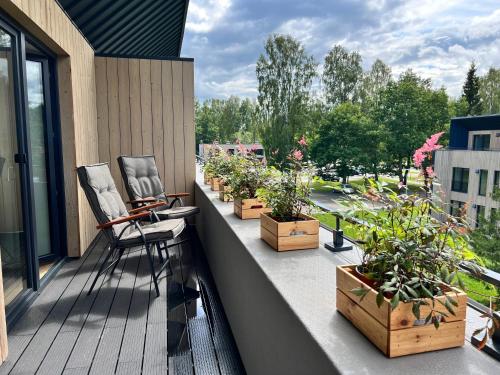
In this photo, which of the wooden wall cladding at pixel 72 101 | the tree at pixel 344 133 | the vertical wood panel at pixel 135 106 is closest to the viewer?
the wooden wall cladding at pixel 72 101

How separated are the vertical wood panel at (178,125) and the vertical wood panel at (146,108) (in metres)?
0.32

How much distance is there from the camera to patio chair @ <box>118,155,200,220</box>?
13.1 ft

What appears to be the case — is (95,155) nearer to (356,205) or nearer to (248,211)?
A: (248,211)

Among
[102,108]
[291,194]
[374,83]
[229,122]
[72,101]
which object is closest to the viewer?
[291,194]

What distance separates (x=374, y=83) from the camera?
72.1ft

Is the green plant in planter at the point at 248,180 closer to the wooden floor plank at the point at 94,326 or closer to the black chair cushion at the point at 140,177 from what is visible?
the wooden floor plank at the point at 94,326

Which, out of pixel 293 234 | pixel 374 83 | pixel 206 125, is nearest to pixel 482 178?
pixel 293 234

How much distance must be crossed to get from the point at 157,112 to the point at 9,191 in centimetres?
265

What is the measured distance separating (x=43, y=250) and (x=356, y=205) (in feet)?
10.4

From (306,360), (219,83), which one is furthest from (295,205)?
(219,83)

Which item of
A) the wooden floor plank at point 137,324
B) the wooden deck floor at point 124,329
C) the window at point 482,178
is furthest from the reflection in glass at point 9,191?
the window at point 482,178

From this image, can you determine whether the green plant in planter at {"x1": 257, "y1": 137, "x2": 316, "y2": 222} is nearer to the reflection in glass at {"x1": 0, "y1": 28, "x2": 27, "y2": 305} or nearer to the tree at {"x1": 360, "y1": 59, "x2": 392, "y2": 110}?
the reflection in glass at {"x1": 0, "y1": 28, "x2": 27, "y2": 305}

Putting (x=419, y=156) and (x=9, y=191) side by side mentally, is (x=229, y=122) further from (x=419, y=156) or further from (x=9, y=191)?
(x=419, y=156)

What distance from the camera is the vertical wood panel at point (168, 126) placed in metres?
4.99
